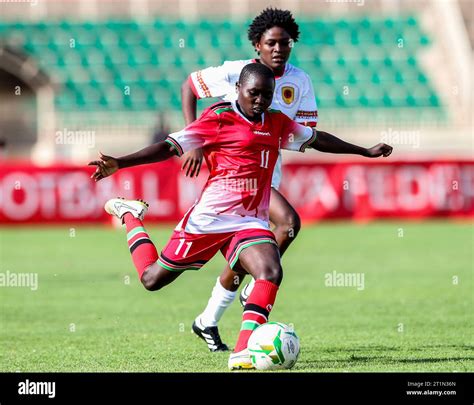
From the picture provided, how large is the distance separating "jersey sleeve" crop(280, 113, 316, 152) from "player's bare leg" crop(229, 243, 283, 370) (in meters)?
0.93

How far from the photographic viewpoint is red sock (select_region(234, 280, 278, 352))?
766 cm

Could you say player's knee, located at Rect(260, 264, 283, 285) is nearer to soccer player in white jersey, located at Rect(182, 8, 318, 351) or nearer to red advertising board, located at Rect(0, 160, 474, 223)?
soccer player in white jersey, located at Rect(182, 8, 318, 351)

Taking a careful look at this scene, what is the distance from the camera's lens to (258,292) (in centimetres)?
768

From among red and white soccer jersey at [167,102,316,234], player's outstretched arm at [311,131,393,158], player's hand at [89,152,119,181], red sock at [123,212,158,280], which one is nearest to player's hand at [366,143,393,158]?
player's outstretched arm at [311,131,393,158]

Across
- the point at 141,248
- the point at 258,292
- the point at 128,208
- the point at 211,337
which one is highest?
the point at 128,208

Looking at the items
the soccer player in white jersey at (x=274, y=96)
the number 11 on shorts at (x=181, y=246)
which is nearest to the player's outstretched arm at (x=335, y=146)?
the soccer player in white jersey at (x=274, y=96)

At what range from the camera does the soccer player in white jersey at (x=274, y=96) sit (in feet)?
29.5

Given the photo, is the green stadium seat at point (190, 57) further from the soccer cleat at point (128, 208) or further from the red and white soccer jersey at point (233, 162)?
the red and white soccer jersey at point (233, 162)

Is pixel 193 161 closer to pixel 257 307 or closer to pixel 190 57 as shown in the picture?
pixel 257 307

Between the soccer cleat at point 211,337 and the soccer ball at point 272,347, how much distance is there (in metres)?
1.39

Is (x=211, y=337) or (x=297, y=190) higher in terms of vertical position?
(x=297, y=190)

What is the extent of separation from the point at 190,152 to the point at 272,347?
1629 mm

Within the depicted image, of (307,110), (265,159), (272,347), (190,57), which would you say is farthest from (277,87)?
(190,57)
